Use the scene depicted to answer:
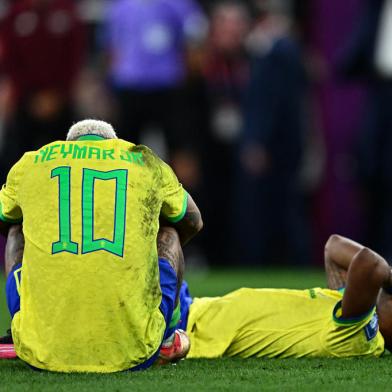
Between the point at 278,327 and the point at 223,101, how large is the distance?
8266 mm

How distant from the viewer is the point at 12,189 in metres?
6.16

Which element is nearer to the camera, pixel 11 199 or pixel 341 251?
pixel 11 199

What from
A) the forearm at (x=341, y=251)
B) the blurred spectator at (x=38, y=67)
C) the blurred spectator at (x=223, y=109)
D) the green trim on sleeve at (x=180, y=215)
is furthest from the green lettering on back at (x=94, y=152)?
the blurred spectator at (x=223, y=109)

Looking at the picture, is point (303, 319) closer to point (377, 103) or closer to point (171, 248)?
point (171, 248)

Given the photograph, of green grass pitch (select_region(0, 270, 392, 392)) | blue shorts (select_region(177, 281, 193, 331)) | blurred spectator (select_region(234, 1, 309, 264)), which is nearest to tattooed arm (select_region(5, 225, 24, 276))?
green grass pitch (select_region(0, 270, 392, 392))

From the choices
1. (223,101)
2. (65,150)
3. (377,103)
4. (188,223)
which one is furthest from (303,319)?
(223,101)

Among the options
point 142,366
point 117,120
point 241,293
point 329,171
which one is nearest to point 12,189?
point 142,366

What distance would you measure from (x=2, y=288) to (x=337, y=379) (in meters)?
6.24

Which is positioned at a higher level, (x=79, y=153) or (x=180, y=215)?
(x=79, y=153)

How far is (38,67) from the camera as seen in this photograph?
14.1 m

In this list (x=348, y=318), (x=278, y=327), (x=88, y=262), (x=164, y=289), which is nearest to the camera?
(x=88, y=262)

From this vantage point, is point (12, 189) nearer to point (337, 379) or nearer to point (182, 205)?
point (182, 205)

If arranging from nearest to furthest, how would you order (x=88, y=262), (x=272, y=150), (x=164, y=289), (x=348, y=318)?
(x=88, y=262) → (x=164, y=289) → (x=348, y=318) → (x=272, y=150)

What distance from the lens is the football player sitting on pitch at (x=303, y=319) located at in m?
6.59
